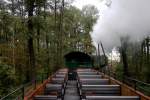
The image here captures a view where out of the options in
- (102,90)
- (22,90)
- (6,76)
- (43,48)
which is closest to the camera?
(22,90)

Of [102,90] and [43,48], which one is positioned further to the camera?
[43,48]

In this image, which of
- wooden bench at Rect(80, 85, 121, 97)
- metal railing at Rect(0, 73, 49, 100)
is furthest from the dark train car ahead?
metal railing at Rect(0, 73, 49, 100)

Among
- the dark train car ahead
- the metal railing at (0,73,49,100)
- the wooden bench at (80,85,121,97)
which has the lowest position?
the wooden bench at (80,85,121,97)

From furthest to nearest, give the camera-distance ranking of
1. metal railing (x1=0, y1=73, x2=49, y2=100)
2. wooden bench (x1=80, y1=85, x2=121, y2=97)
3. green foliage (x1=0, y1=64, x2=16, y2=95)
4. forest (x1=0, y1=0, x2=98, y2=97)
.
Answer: green foliage (x1=0, y1=64, x2=16, y2=95)
forest (x1=0, y1=0, x2=98, y2=97)
wooden bench (x1=80, y1=85, x2=121, y2=97)
metal railing (x1=0, y1=73, x2=49, y2=100)

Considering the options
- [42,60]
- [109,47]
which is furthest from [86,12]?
[109,47]

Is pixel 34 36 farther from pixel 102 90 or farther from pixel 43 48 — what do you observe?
pixel 43 48

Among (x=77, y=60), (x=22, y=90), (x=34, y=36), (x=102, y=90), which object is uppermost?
(x=34, y=36)

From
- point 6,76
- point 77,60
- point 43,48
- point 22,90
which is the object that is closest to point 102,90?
point 22,90

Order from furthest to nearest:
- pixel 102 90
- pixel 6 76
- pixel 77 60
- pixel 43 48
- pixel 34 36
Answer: pixel 43 48, pixel 77 60, pixel 6 76, pixel 34 36, pixel 102 90

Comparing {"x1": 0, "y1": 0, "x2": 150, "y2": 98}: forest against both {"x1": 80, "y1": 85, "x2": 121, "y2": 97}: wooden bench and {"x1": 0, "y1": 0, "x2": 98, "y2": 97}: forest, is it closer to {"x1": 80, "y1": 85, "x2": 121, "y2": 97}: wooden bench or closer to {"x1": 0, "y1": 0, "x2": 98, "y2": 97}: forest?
{"x1": 0, "y1": 0, "x2": 98, "y2": 97}: forest

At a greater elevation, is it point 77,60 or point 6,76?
point 77,60

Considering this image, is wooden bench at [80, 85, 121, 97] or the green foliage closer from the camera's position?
wooden bench at [80, 85, 121, 97]

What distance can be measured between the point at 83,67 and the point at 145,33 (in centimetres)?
1905

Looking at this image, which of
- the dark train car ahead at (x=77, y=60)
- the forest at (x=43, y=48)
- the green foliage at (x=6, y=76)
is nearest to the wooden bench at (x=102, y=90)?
the forest at (x=43, y=48)
